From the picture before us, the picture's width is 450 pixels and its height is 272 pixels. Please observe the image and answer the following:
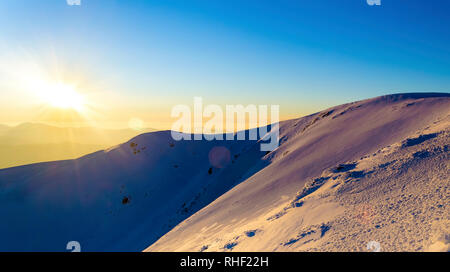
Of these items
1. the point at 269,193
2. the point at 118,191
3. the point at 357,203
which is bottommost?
the point at 118,191

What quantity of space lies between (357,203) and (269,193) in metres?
5.63

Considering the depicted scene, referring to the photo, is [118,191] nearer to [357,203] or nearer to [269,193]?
[269,193]

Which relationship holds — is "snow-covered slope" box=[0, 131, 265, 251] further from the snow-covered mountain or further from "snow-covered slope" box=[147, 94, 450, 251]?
"snow-covered slope" box=[147, 94, 450, 251]

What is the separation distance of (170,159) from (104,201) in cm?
1232

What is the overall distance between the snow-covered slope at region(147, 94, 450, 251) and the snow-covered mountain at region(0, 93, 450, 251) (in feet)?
0.12

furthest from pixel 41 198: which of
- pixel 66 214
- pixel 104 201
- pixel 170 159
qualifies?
pixel 170 159

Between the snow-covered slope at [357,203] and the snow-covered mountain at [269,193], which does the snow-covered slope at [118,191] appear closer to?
the snow-covered mountain at [269,193]

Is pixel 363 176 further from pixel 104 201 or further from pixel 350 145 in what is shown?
pixel 104 201

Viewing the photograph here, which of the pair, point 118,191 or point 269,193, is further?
point 118,191

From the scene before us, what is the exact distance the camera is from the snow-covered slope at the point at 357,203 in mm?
4988

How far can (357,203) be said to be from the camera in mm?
6465

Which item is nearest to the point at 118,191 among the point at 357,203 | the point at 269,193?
the point at 269,193

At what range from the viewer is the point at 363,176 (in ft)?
25.6
